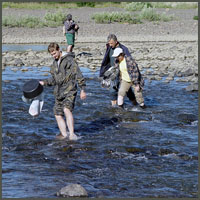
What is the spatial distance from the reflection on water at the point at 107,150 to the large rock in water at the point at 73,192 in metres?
0.15

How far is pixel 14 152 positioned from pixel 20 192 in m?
2.08

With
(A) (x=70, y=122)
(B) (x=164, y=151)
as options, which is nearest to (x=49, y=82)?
(A) (x=70, y=122)

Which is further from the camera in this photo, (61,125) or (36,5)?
(36,5)

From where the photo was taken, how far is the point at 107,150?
9906 mm

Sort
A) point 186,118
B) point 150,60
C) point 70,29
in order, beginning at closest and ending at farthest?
point 186,118, point 70,29, point 150,60

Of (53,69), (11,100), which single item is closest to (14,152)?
(53,69)

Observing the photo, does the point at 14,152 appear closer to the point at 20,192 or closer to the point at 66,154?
the point at 66,154

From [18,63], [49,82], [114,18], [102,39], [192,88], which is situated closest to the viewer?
[49,82]

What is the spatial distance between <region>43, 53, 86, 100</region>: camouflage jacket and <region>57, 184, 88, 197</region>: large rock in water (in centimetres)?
277

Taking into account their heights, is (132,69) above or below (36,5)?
below

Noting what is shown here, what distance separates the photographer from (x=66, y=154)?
9.70 metres

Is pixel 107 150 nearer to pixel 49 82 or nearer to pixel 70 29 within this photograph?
pixel 49 82

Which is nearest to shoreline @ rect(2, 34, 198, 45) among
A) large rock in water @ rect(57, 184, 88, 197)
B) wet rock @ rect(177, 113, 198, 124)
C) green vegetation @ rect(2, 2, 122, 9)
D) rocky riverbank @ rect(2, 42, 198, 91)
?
rocky riverbank @ rect(2, 42, 198, 91)

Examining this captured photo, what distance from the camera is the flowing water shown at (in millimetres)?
8117
